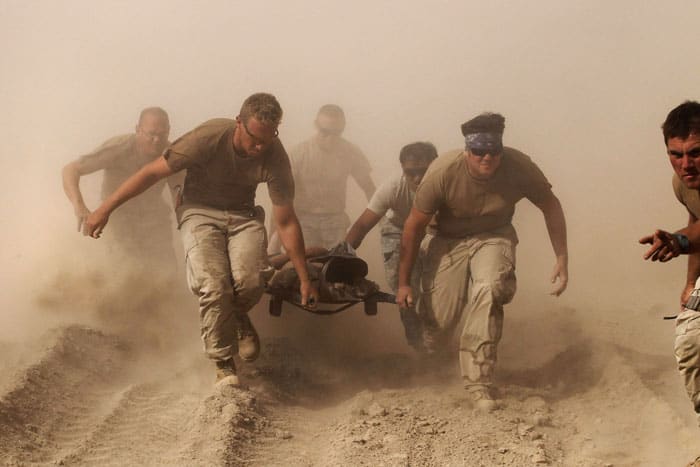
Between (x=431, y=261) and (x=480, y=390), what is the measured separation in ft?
4.28

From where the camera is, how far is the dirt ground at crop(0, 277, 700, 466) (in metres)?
4.60

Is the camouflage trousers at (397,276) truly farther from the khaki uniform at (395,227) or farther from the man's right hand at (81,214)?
the man's right hand at (81,214)

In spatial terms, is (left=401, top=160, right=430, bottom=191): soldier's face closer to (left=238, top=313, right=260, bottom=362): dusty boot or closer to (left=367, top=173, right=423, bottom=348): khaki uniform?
(left=367, top=173, right=423, bottom=348): khaki uniform

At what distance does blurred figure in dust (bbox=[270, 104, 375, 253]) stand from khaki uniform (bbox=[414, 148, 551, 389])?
77.7 inches

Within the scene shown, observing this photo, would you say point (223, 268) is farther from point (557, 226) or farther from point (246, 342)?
point (557, 226)

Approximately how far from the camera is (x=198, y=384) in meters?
5.73

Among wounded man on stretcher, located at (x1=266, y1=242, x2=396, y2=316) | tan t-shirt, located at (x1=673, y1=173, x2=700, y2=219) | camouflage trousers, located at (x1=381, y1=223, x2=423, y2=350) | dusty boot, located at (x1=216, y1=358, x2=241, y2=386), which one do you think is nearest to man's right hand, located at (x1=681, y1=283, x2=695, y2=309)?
tan t-shirt, located at (x1=673, y1=173, x2=700, y2=219)

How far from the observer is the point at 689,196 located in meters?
4.29

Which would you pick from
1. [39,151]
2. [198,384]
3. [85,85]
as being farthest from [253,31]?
[198,384]

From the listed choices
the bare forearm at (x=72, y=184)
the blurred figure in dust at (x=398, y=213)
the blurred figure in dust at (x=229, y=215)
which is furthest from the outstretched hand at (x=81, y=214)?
the blurred figure in dust at (x=398, y=213)

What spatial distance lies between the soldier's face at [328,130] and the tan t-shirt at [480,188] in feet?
9.38

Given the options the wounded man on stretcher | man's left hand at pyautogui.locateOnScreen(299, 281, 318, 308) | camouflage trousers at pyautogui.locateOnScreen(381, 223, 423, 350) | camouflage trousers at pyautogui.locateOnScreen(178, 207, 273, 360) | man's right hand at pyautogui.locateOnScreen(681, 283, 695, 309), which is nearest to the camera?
man's right hand at pyautogui.locateOnScreen(681, 283, 695, 309)

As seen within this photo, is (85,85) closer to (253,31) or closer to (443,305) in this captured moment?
(253,31)

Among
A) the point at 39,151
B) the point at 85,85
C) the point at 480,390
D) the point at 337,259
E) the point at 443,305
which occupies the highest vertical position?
the point at 85,85
